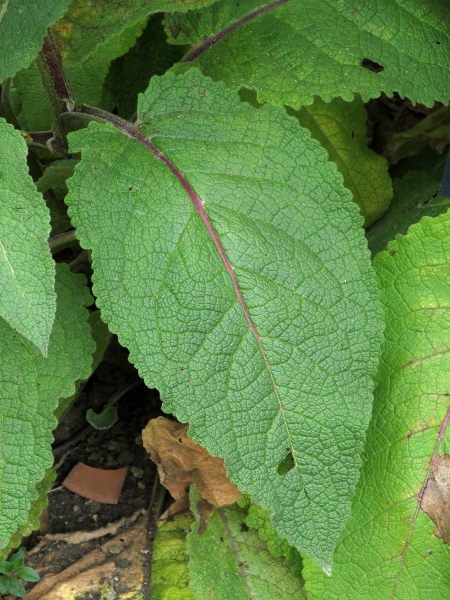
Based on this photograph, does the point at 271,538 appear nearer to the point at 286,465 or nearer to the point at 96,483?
the point at 286,465

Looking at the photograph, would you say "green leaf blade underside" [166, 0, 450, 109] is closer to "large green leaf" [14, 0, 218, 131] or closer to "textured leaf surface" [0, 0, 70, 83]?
"large green leaf" [14, 0, 218, 131]

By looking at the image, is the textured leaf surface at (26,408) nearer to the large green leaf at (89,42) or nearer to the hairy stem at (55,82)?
the hairy stem at (55,82)

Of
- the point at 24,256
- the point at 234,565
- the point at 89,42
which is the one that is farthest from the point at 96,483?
the point at 89,42

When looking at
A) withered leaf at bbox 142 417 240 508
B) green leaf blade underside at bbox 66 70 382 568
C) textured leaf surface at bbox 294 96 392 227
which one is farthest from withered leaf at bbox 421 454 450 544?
textured leaf surface at bbox 294 96 392 227

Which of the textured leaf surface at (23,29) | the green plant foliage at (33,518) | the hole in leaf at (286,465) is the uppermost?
the textured leaf surface at (23,29)

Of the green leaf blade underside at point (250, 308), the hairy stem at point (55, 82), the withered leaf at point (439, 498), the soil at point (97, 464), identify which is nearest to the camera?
the green leaf blade underside at point (250, 308)

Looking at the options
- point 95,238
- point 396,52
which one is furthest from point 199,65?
point 95,238

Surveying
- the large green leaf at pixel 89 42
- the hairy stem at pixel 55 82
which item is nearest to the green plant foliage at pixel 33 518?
the hairy stem at pixel 55 82
